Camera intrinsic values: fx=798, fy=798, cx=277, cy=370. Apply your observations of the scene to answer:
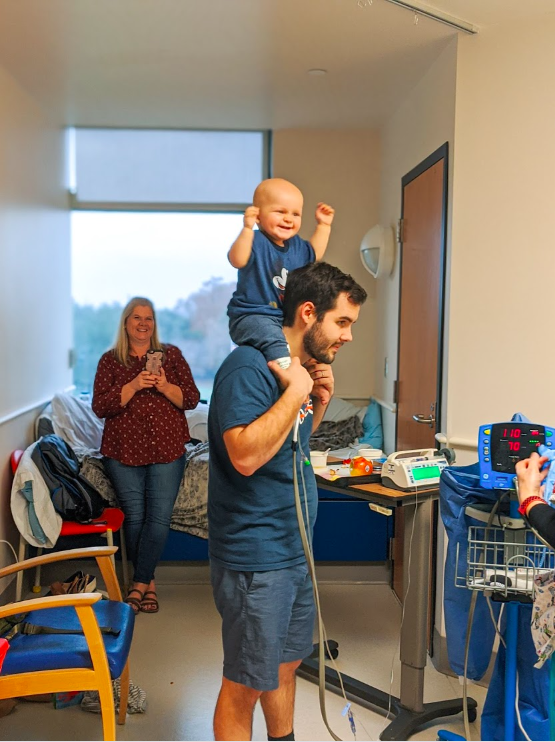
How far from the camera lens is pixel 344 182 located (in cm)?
527

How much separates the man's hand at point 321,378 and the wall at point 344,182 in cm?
320

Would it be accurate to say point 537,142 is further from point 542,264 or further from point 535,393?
point 535,393

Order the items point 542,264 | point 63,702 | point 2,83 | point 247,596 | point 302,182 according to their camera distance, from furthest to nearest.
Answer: point 302,182 → point 2,83 → point 542,264 → point 63,702 → point 247,596

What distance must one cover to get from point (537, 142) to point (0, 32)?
90.3 inches

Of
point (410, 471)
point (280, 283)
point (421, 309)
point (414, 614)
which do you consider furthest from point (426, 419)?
point (280, 283)

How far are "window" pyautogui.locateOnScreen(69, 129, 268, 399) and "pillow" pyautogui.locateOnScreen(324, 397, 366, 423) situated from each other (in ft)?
3.07

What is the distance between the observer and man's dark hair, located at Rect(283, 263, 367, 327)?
1.86 metres

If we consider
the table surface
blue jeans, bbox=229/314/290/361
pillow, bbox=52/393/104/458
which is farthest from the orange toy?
pillow, bbox=52/393/104/458

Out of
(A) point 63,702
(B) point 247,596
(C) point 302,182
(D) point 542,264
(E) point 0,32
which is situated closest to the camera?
(B) point 247,596

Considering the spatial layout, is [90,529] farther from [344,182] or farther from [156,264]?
[344,182]

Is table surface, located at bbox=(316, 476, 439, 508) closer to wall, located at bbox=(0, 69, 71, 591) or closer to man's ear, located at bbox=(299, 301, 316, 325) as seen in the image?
man's ear, located at bbox=(299, 301, 316, 325)

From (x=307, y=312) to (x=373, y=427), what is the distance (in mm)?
3135

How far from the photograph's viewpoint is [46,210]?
15.7 ft

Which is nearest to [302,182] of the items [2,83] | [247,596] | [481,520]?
[2,83]
